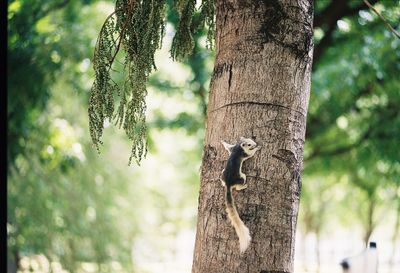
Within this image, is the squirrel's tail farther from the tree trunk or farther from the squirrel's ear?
the squirrel's ear

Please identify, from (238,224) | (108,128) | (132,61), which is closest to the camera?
(238,224)

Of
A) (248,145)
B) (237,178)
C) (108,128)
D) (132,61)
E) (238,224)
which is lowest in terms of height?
(238,224)

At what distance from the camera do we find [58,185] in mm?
8609

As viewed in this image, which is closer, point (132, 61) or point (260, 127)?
point (260, 127)

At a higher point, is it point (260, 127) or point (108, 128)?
point (108, 128)

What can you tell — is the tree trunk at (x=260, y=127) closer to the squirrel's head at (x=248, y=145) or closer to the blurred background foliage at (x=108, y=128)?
the squirrel's head at (x=248, y=145)

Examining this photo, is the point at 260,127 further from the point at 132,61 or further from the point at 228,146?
the point at 132,61

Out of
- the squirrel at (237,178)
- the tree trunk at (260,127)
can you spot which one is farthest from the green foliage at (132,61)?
the squirrel at (237,178)

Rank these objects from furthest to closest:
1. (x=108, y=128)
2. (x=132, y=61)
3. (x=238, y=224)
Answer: (x=108, y=128) → (x=132, y=61) → (x=238, y=224)

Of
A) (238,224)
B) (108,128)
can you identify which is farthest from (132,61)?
(108,128)

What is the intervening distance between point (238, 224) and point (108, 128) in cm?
820

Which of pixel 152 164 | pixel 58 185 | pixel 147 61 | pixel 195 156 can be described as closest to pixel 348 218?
pixel 152 164

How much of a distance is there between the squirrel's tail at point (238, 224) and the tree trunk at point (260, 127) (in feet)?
0.06

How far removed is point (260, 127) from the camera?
1894 mm
